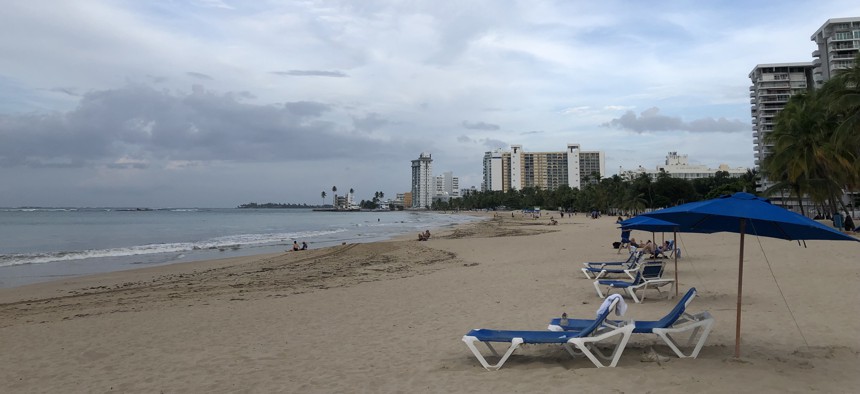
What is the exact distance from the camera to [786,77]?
9875 cm

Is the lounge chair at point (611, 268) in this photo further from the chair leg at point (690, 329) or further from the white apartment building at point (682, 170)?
the white apartment building at point (682, 170)

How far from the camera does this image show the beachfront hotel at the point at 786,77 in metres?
80.4

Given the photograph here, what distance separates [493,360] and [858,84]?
2565 cm

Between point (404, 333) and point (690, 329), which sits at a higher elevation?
point (690, 329)

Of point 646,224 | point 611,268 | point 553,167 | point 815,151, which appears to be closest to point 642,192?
point 815,151

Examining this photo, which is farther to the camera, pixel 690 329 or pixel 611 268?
pixel 611 268

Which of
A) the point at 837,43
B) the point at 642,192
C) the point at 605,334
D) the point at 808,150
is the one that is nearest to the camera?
the point at 605,334

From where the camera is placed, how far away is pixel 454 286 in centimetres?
1135

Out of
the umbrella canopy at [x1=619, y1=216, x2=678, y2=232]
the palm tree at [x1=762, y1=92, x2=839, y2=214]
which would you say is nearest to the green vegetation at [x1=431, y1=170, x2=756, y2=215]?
the palm tree at [x1=762, y1=92, x2=839, y2=214]

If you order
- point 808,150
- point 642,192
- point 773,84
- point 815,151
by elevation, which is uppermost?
point 773,84

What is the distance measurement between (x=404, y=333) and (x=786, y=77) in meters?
117

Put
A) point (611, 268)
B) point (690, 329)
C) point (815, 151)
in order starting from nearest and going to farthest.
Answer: point (690, 329), point (611, 268), point (815, 151)

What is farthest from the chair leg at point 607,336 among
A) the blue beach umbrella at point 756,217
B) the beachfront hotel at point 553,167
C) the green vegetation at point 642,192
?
the beachfront hotel at point 553,167

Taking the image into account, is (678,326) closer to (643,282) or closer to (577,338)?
(577,338)
